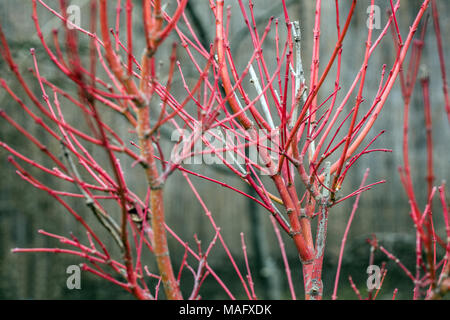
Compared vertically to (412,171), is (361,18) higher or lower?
higher

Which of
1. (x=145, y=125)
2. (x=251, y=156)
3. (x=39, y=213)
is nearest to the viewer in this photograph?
(x=145, y=125)

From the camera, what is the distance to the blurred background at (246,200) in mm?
3988

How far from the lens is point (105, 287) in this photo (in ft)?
13.7

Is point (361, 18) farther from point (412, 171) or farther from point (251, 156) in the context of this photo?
point (251, 156)

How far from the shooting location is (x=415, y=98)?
4.16 metres

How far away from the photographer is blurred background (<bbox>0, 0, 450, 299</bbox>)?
3988mm

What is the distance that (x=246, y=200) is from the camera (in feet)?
13.4

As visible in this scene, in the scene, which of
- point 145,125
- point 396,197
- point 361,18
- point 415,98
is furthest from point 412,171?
point 145,125

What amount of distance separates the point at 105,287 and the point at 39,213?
0.97m

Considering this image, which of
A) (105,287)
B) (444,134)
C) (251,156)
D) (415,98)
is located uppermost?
(415,98)
